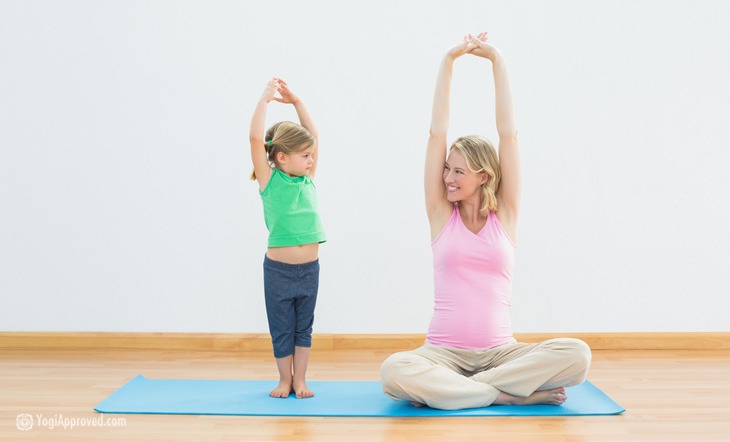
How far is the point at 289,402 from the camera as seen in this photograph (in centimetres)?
278

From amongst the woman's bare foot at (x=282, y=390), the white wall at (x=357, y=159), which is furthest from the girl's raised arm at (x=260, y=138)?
the white wall at (x=357, y=159)

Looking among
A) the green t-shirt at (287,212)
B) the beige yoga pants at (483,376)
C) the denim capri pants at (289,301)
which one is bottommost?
the beige yoga pants at (483,376)

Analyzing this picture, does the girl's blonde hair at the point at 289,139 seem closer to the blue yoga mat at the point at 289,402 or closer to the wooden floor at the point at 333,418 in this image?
the blue yoga mat at the point at 289,402

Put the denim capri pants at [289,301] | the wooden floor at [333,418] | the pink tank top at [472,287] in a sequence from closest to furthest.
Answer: the wooden floor at [333,418] → the pink tank top at [472,287] → the denim capri pants at [289,301]

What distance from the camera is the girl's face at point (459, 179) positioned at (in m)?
2.81

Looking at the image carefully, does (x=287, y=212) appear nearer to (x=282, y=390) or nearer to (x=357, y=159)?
(x=282, y=390)

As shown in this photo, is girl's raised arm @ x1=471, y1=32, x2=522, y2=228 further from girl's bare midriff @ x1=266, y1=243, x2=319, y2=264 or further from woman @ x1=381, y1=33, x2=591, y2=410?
girl's bare midriff @ x1=266, y1=243, x2=319, y2=264

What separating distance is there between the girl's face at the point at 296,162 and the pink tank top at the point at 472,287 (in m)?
0.54

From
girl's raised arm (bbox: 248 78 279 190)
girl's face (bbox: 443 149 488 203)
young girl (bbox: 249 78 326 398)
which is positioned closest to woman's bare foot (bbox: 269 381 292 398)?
young girl (bbox: 249 78 326 398)

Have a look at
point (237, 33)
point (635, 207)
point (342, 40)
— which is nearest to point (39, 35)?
point (237, 33)

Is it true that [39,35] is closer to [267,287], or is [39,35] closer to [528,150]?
[267,287]

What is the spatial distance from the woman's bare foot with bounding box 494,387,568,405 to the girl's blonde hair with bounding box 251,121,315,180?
1081mm

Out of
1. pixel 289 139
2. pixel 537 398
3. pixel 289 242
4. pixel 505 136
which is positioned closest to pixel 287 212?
pixel 289 242

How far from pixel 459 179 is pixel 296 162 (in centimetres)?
58
